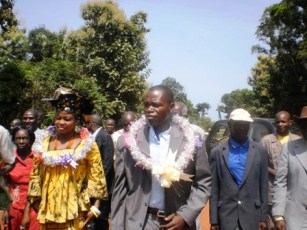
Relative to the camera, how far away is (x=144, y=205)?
3.87 meters

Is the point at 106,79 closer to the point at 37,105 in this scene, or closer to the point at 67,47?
the point at 67,47

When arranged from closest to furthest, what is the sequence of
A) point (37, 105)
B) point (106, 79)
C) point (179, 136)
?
1. point (179, 136)
2. point (37, 105)
3. point (106, 79)

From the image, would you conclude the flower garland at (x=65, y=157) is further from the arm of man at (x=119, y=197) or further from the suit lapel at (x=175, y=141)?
the suit lapel at (x=175, y=141)

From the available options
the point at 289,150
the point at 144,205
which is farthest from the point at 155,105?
the point at 289,150

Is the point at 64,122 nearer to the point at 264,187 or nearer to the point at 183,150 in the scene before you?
the point at 183,150

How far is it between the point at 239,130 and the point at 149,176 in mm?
1805

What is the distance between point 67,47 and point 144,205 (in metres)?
23.0

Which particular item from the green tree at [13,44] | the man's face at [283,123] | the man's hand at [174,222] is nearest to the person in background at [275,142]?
the man's face at [283,123]

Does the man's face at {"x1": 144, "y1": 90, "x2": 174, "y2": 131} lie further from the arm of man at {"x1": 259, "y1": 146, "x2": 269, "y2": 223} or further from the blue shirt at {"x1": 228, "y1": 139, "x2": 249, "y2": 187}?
the arm of man at {"x1": 259, "y1": 146, "x2": 269, "y2": 223}

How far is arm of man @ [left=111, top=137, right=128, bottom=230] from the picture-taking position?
3.94m

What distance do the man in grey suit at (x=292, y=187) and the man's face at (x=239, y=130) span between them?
0.53m

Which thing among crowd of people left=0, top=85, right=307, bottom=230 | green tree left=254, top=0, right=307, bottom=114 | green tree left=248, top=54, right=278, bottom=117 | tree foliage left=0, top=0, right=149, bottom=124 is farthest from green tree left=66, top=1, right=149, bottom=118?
crowd of people left=0, top=85, right=307, bottom=230

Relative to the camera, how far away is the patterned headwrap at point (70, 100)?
14.9ft

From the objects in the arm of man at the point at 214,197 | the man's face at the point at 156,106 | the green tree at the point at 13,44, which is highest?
the green tree at the point at 13,44
